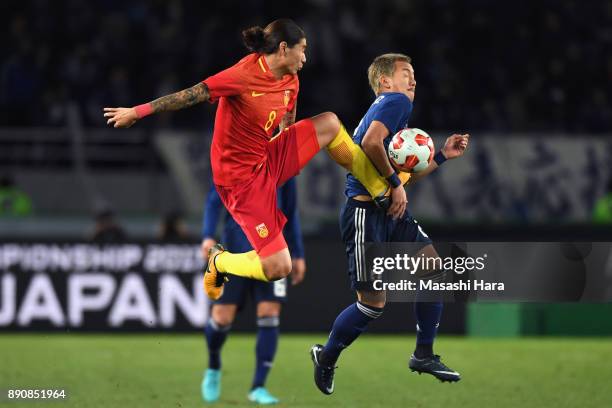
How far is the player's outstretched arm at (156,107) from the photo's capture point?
6.76 meters

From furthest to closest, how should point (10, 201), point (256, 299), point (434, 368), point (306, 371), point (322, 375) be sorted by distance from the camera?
1. point (10, 201)
2. point (306, 371)
3. point (256, 299)
4. point (322, 375)
5. point (434, 368)

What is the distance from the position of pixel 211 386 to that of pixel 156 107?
291cm

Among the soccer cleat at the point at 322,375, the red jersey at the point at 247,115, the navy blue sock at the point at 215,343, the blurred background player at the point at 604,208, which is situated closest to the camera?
the red jersey at the point at 247,115

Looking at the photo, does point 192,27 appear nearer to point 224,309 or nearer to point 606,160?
point 606,160

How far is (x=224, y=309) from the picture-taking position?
9.30 m

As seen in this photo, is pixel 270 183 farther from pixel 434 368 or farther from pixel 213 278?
pixel 434 368

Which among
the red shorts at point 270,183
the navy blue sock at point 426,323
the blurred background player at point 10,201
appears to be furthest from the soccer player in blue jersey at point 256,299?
the blurred background player at point 10,201

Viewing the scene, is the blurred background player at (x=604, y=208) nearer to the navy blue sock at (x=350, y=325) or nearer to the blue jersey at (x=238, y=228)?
the blue jersey at (x=238, y=228)

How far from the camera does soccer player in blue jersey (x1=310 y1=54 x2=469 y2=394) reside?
24.6ft

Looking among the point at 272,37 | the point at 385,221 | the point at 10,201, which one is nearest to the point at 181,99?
the point at 272,37

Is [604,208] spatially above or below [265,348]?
above

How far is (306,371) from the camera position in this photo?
10969 mm

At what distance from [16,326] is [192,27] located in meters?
6.32

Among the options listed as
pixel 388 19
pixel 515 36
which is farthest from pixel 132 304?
pixel 515 36
